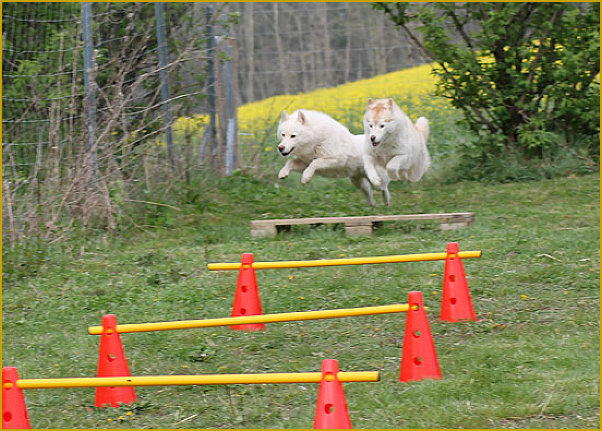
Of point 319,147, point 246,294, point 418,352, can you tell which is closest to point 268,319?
point 418,352

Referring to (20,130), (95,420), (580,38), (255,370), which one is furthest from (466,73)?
(95,420)

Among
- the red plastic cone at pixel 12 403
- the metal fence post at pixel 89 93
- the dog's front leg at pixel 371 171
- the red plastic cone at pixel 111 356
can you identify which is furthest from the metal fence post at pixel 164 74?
the red plastic cone at pixel 12 403

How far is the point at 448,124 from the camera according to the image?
605 inches

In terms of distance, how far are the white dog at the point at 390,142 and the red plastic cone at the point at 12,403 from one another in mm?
5922

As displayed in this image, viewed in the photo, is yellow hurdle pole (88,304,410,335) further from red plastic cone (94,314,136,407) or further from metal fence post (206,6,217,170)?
metal fence post (206,6,217,170)

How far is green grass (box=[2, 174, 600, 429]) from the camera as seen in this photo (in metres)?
4.23

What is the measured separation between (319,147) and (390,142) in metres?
0.81

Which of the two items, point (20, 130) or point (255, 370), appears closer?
point (255, 370)

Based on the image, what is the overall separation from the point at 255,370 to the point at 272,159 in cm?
834

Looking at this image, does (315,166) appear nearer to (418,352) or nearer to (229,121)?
(229,121)

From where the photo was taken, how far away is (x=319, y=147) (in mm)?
Answer: 9469

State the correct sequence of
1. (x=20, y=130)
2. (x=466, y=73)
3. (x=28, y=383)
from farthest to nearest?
(x=466, y=73), (x=20, y=130), (x=28, y=383)

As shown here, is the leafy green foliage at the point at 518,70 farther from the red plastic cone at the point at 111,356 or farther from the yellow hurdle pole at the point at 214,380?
the yellow hurdle pole at the point at 214,380

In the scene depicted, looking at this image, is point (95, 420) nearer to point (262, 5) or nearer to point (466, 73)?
point (466, 73)
